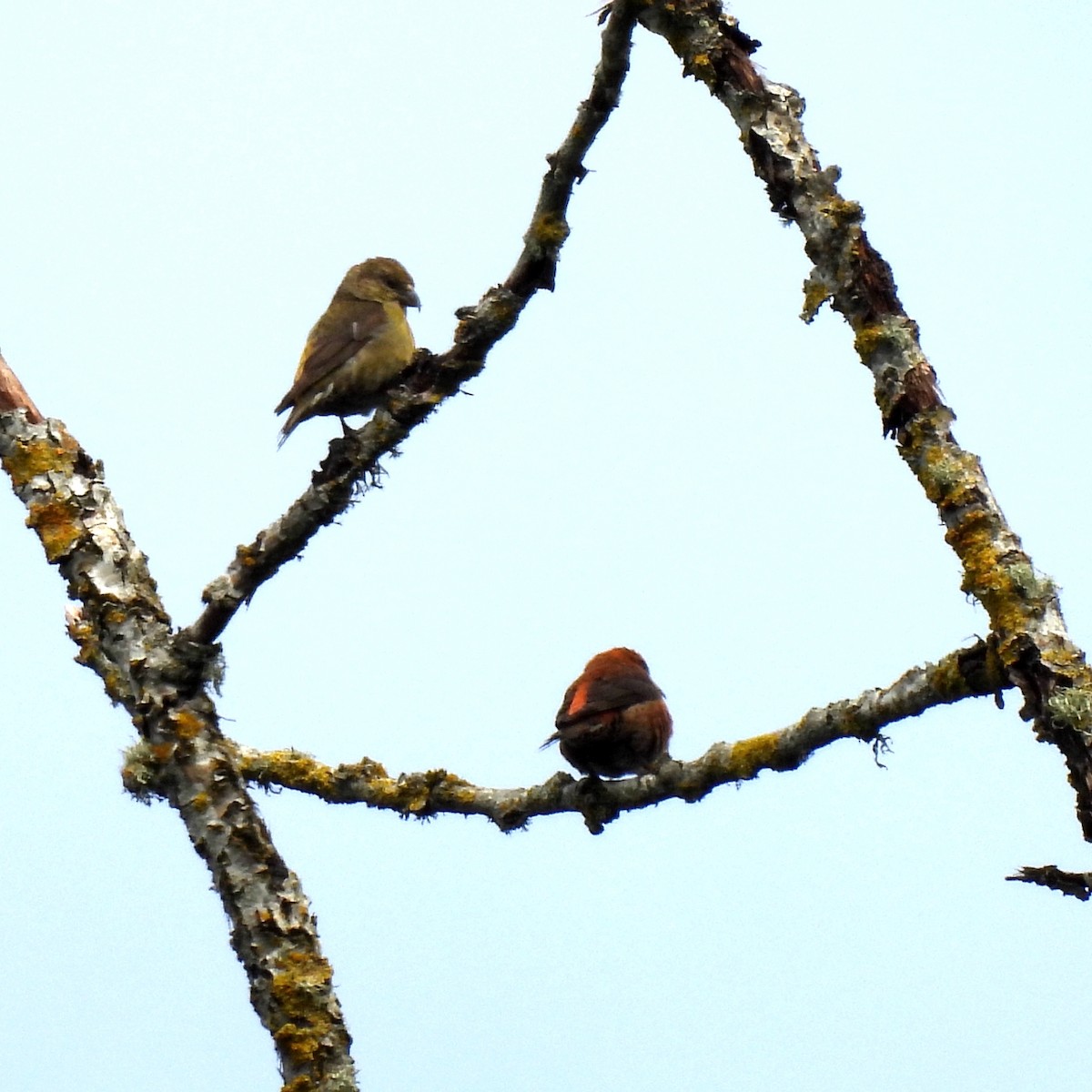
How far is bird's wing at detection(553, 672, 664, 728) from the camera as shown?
6418 mm

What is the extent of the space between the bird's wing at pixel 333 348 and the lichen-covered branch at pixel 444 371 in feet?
6.57

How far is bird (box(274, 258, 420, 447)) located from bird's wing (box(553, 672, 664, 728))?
5.27 ft

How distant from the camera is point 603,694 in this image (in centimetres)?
654

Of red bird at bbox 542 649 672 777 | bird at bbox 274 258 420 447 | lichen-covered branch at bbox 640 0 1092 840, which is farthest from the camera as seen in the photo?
bird at bbox 274 258 420 447

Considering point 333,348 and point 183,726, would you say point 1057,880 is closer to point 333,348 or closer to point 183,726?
point 183,726

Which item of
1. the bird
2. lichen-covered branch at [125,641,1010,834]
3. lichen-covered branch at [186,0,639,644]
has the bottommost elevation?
lichen-covered branch at [125,641,1010,834]

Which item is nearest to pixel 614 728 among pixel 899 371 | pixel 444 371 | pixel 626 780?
pixel 626 780

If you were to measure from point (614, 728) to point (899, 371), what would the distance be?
2.78 meters

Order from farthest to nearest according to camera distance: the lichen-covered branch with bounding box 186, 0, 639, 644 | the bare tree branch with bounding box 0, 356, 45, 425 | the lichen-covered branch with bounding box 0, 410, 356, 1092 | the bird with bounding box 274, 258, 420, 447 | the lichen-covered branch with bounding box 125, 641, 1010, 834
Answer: the bird with bounding box 274, 258, 420, 447, the bare tree branch with bounding box 0, 356, 45, 425, the lichen-covered branch with bounding box 186, 0, 639, 644, the lichen-covered branch with bounding box 0, 410, 356, 1092, the lichen-covered branch with bounding box 125, 641, 1010, 834

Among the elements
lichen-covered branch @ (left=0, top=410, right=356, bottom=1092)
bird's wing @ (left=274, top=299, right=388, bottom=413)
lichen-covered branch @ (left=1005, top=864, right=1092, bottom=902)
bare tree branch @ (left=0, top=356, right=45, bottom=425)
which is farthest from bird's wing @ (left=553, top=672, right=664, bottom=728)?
lichen-covered branch @ (left=1005, top=864, right=1092, bottom=902)

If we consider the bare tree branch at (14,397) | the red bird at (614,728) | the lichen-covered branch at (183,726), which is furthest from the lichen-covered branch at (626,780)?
the bare tree branch at (14,397)

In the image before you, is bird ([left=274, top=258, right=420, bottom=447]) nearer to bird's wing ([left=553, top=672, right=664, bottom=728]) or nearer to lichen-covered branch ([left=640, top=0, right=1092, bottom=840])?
bird's wing ([left=553, top=672, right=664, bottom=728])

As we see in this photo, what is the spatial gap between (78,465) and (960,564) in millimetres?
3094

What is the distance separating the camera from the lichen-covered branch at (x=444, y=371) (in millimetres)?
4520
